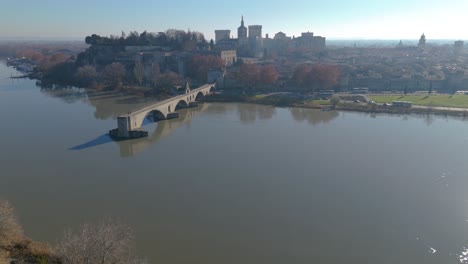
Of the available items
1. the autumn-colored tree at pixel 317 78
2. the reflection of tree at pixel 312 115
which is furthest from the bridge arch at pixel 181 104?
the autumn-colored tree at pixel 317 78

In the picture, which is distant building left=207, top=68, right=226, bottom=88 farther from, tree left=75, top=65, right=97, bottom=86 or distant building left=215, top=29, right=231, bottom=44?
distant building left=215, top=29, right=231, bottom=44

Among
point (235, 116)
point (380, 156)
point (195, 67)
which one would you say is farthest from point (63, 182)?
point (195, 67)

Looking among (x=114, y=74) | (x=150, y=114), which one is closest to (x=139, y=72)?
(x=114, y=74)

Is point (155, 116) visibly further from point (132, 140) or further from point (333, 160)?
point (333, 160)

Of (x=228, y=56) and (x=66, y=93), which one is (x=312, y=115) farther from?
(x=228, y=56)

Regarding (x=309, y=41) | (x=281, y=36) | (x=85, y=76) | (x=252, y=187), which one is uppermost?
(x=281, y=36)

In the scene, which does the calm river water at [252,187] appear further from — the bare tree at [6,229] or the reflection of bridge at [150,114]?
the bare tree at [6,229]

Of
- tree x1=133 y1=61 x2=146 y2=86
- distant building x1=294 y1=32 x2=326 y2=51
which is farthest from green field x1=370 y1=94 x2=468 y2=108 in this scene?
distant building x1=294 y1=32 x2=326 y2=51
